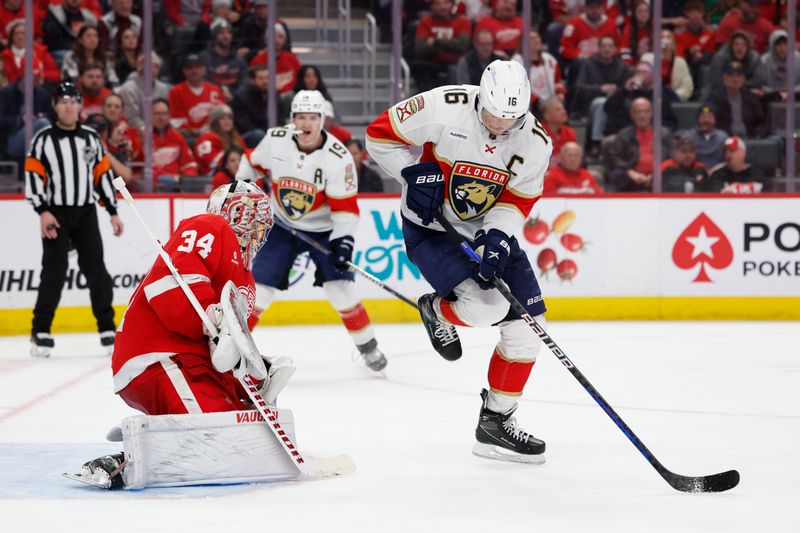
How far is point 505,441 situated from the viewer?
3.74 m

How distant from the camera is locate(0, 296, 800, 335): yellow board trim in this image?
7914 mm

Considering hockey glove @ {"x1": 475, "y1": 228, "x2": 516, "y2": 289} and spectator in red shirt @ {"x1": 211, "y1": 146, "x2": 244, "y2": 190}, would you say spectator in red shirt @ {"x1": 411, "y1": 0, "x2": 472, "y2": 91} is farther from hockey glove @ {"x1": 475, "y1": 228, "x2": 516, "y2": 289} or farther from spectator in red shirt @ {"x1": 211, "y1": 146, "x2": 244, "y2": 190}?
hockey glove @ {"x1": 475, "y1": 228, "x2": 516, "y2": 289}

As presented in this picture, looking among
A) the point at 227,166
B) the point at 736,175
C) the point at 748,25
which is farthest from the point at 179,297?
the point at 748,25

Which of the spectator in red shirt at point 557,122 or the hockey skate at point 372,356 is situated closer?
the hockey skate at point 372,356

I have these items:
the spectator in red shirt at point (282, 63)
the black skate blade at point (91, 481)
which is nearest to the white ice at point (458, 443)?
the black skate blade at point (91, 481)

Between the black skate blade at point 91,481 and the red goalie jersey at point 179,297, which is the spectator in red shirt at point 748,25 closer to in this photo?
the red goalie jersey at point 179,297

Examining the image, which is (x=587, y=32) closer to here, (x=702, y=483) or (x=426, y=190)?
(x=426, y=190)

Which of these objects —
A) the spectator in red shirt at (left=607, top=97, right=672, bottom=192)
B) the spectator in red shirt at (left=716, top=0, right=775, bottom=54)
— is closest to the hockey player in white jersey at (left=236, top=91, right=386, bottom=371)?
the spectator in red shirt at (left=607, top=97, right=672, bottom=192)

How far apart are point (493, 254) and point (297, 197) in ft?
7.53

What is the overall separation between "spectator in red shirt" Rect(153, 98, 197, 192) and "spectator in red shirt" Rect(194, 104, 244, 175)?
5 cm

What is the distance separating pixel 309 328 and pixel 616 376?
104 inches

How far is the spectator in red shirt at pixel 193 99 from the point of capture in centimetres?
798

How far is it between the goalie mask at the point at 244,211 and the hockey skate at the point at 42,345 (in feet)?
10.9

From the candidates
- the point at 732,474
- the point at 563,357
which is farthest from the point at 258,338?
the point at 732,474
